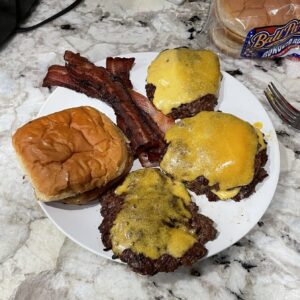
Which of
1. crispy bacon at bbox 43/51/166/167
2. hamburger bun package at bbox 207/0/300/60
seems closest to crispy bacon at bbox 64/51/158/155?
crispy bacon at bbox 43/51/166/167

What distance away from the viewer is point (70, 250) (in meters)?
1.17

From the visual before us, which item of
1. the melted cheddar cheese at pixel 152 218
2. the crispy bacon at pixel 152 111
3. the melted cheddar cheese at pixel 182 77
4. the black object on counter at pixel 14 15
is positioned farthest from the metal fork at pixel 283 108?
the black object on counter at pixel 14 15

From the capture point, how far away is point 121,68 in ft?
4.26

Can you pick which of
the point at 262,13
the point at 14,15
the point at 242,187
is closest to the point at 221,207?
the point at 242,187

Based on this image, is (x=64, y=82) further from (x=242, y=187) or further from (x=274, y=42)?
(x=274, y=42)

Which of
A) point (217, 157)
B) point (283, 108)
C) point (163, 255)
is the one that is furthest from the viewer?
point (283, 108)

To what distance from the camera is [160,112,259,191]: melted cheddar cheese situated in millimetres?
1078

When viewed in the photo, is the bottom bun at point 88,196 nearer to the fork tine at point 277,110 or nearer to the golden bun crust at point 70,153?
the golden bun crust at point 70,153

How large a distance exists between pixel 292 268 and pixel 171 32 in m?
0.88

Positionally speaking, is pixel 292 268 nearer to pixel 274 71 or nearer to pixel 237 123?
pixel 237 123

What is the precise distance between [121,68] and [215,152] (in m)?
0.39

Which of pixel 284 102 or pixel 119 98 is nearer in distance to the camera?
pixel 119 98

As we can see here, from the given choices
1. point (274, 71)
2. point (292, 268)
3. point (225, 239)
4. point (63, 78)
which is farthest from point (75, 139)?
point (274, 71)

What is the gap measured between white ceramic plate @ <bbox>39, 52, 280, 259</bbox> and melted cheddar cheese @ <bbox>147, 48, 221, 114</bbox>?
0.08 m
